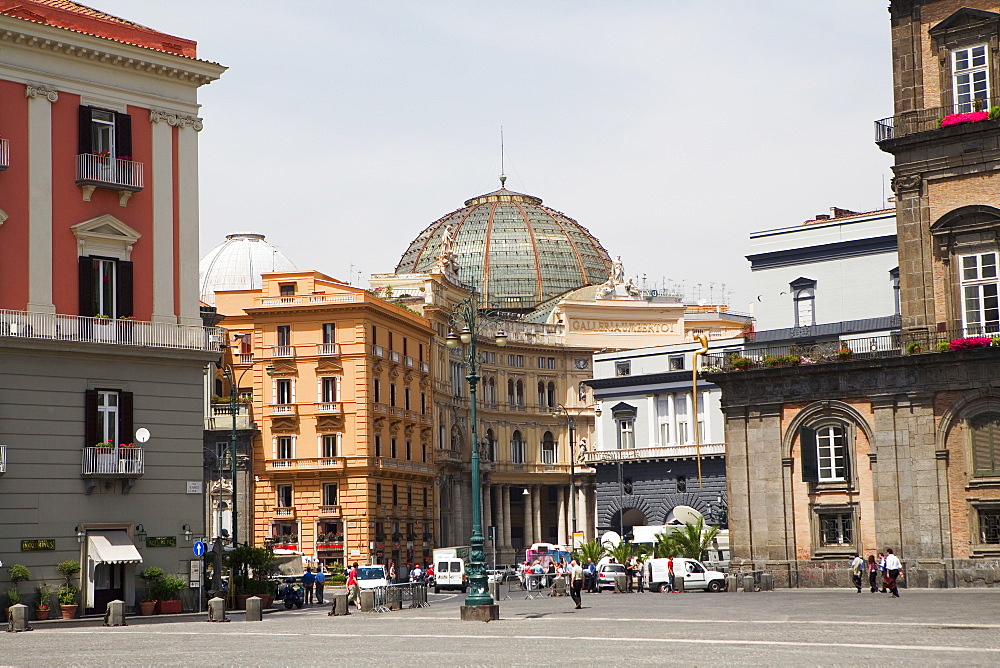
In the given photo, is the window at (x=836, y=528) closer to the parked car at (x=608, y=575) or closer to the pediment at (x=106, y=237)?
the parked car at (x=608, y=575)

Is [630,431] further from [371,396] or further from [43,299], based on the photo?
[43,299]

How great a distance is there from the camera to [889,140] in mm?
55625

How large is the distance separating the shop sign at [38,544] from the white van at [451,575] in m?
32.6

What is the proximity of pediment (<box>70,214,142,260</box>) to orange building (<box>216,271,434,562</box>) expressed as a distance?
4719 cm

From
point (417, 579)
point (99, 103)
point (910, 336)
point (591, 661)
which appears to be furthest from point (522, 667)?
point (417, 579)

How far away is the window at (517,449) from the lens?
12691 centimetres

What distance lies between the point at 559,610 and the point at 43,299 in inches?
725

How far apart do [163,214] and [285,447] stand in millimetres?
48960

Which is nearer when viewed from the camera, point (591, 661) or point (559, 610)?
point (591, 661)

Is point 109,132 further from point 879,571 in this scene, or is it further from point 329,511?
point 329,511

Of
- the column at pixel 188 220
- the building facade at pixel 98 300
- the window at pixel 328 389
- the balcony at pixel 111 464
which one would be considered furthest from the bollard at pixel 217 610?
the window at pixel 328 389

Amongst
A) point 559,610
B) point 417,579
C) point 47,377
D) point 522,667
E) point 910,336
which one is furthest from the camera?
point 417,579

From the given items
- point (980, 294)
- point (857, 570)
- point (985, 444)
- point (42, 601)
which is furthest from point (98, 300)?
point (985, 444)

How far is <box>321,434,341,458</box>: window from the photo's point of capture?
309 ft
